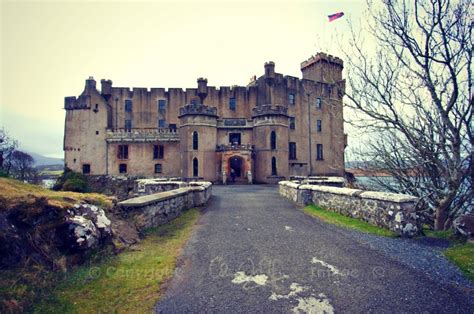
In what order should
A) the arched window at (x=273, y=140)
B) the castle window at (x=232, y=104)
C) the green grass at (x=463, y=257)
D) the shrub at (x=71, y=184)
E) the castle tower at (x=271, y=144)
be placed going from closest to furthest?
the green grass at (x=463, y=257), the shrub at (x=71, y=184), the castle tower at (x=271, y=144), the arched window at (x=273, y=140), the castle window at (x=232, y=104)

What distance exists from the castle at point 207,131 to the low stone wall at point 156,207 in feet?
52.3

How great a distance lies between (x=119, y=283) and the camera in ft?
13.3

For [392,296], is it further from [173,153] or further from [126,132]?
[126,132]

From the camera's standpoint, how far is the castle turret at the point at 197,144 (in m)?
27.0

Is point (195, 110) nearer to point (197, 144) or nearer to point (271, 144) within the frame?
point (197, 144)

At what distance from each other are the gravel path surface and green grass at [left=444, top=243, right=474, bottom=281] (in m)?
0.16

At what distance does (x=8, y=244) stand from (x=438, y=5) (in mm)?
10811

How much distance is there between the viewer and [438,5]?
7105mm

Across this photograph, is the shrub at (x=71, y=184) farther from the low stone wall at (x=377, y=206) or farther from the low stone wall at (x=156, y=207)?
the low stone wall at (x=377, y=206)

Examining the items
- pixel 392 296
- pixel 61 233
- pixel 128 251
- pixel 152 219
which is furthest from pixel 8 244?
pixel 392 296

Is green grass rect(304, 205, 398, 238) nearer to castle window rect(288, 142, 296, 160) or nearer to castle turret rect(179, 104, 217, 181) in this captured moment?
castle turret rect(179, 104, 217, 181)

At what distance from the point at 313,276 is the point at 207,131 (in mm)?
24152

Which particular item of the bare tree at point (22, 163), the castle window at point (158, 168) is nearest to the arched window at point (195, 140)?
the castle window at point (158, 168)

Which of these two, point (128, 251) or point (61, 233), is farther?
point (128, 251)
